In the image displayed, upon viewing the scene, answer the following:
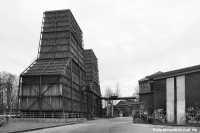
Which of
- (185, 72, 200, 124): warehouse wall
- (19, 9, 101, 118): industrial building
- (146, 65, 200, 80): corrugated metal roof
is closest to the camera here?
(185, 72, 200, 124): warehouse wall

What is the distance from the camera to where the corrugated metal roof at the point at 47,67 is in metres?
39.2

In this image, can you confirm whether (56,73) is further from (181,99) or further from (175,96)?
(181,99)

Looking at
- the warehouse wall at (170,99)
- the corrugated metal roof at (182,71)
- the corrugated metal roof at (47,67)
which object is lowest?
the warehouse wall at (170,99)

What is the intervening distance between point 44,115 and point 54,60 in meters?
11.9

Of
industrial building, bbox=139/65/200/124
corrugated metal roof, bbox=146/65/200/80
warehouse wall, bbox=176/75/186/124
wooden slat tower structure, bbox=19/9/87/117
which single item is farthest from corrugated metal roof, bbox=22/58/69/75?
warehouse wall, bbox=176/75/186/124

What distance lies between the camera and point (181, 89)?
998 inches

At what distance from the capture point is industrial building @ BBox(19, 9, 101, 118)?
124 ft

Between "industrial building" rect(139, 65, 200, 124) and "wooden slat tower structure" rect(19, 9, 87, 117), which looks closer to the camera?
"industrial building" rect(139, 65, 200, 124)

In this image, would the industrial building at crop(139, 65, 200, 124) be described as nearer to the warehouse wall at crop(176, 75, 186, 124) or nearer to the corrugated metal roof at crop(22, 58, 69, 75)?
the warehouse wall at crop(176, 75, 186, 124)

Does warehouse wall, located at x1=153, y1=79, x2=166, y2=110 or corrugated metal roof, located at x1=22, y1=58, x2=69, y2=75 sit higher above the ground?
corrugated metal roof, located at x1=22, y1=58, x2=69, y2=75

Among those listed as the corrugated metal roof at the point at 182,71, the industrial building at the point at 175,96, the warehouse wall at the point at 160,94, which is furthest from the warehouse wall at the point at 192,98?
the warehouse wall at the point at 160,94

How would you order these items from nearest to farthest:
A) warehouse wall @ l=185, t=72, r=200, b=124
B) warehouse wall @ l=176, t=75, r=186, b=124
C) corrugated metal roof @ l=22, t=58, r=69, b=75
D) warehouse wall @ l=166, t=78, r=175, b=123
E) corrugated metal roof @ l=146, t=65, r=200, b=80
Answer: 1. warehouse wall @ l=185, t=72, r=200, b=124
2. corrugated metal roof @ l=146, t=65, r=200, b=80
3. warehouse wall @ l=176, t=75, r=186, b=124
4. warehouse wall @ l=166, t=78, r=175, b=123
5. corrugated metal roof @ l=22, t=58, r=69, b=75

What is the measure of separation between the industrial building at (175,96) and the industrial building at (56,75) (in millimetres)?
15290

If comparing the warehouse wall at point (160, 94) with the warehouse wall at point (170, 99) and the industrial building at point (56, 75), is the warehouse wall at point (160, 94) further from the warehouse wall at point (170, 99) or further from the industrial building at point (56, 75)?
the industrial building at point (56, 75)
